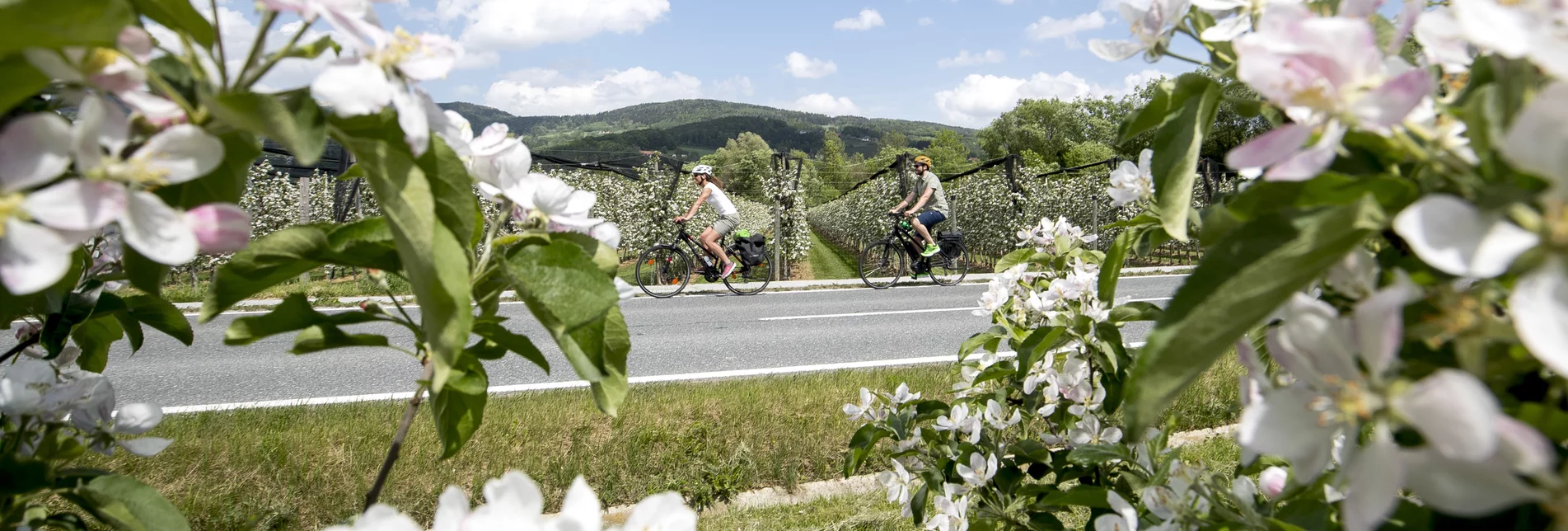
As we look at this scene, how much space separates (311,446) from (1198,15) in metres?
3.21

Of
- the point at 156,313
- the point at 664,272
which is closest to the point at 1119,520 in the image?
the point at 156,313

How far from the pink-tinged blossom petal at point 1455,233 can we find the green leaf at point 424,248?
1.45ft

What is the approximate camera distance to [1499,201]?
0.32 metres

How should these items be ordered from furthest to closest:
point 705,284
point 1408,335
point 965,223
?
point 965,223
point 705,284
point 1408,335

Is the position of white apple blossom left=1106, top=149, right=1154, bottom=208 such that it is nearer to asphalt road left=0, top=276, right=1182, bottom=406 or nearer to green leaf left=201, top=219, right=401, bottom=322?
green leaf left=201, top=219, right=401, bottom=322

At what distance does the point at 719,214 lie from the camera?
9609 mm

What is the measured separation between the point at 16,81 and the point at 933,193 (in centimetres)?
1036

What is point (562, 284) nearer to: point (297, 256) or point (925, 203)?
point (297, 256)

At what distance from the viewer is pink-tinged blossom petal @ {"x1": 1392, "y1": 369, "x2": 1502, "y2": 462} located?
11.2 inches

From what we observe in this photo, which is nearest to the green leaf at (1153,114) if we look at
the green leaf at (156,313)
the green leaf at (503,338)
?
the green leaf at (503,338)

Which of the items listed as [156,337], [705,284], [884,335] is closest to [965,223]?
[705,284]

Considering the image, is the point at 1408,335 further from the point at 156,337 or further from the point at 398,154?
the point at 156,337

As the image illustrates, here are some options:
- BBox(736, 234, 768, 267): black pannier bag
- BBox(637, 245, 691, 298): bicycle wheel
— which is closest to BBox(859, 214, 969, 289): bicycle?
BBox(736, 234, 768, 267): black pannier bag

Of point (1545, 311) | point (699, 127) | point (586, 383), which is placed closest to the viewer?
point (1545, 311)
